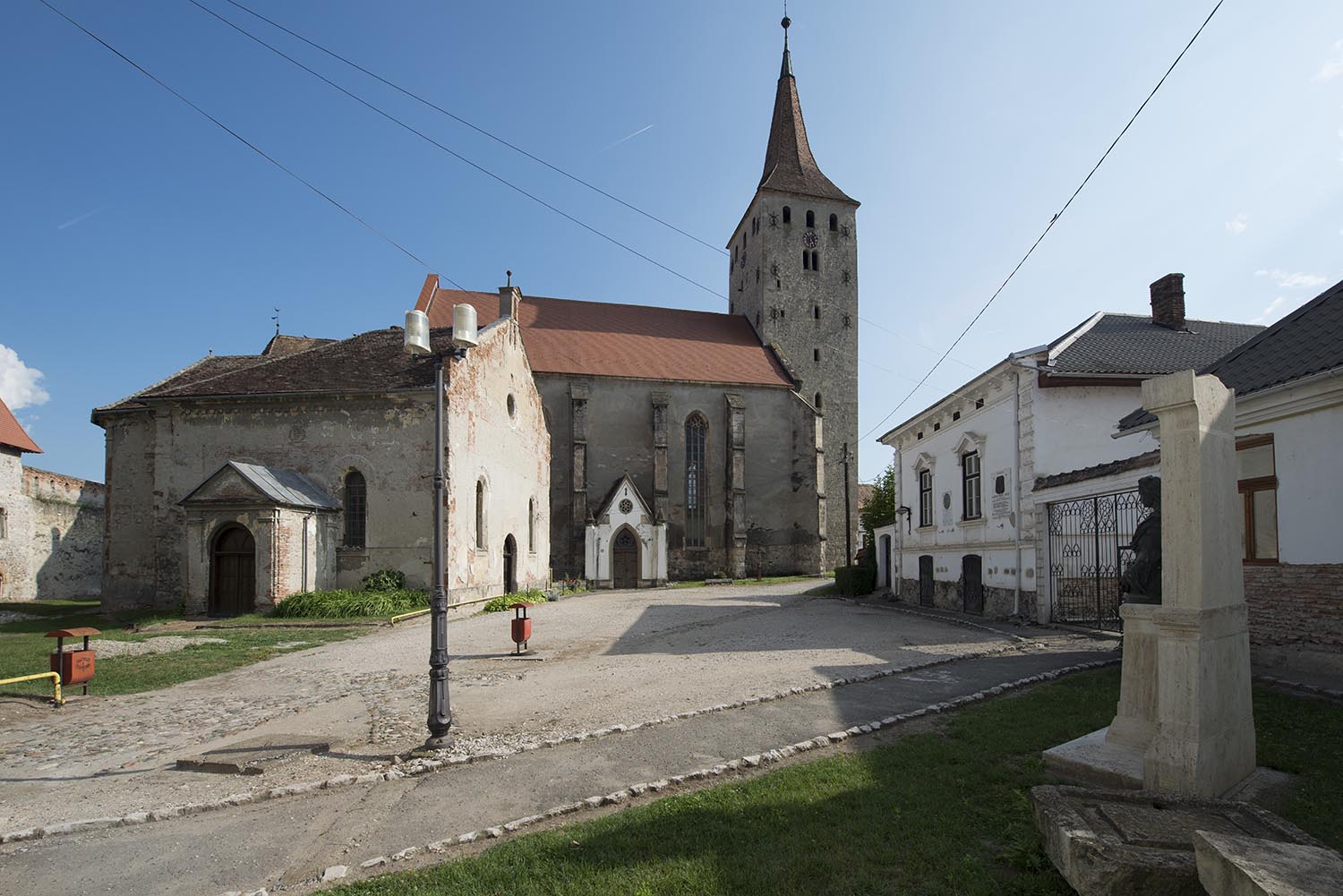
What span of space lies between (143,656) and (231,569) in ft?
24.2

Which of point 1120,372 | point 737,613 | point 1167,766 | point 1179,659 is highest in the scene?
point 1120,372

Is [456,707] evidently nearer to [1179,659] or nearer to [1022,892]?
[1022,892]

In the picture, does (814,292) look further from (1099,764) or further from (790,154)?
(1099,764)

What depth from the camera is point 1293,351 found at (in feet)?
33.5

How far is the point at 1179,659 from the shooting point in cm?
527

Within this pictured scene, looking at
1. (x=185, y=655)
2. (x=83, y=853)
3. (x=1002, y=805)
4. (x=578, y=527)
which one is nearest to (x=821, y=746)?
(x=1002, y=805)

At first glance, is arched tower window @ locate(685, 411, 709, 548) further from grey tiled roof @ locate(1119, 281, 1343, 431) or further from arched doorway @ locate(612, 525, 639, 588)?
grey tiled roof @ locate(1119, 281, 1343, 431)

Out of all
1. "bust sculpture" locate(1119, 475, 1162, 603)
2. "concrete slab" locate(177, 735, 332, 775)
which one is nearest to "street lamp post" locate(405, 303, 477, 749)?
"concrete slab" locate(177, 735, 332, 775)

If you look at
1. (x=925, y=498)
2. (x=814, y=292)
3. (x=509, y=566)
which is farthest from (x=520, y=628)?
(x=814, y=292)

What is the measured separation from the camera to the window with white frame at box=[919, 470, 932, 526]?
79.5 ft

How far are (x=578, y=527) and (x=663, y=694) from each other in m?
29.7

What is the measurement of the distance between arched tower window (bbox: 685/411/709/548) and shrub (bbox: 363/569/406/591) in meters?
22.4

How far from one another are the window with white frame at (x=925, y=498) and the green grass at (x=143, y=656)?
1740 centimetres

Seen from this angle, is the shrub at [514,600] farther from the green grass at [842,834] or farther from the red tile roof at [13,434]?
the red tile roof at [13,434]
